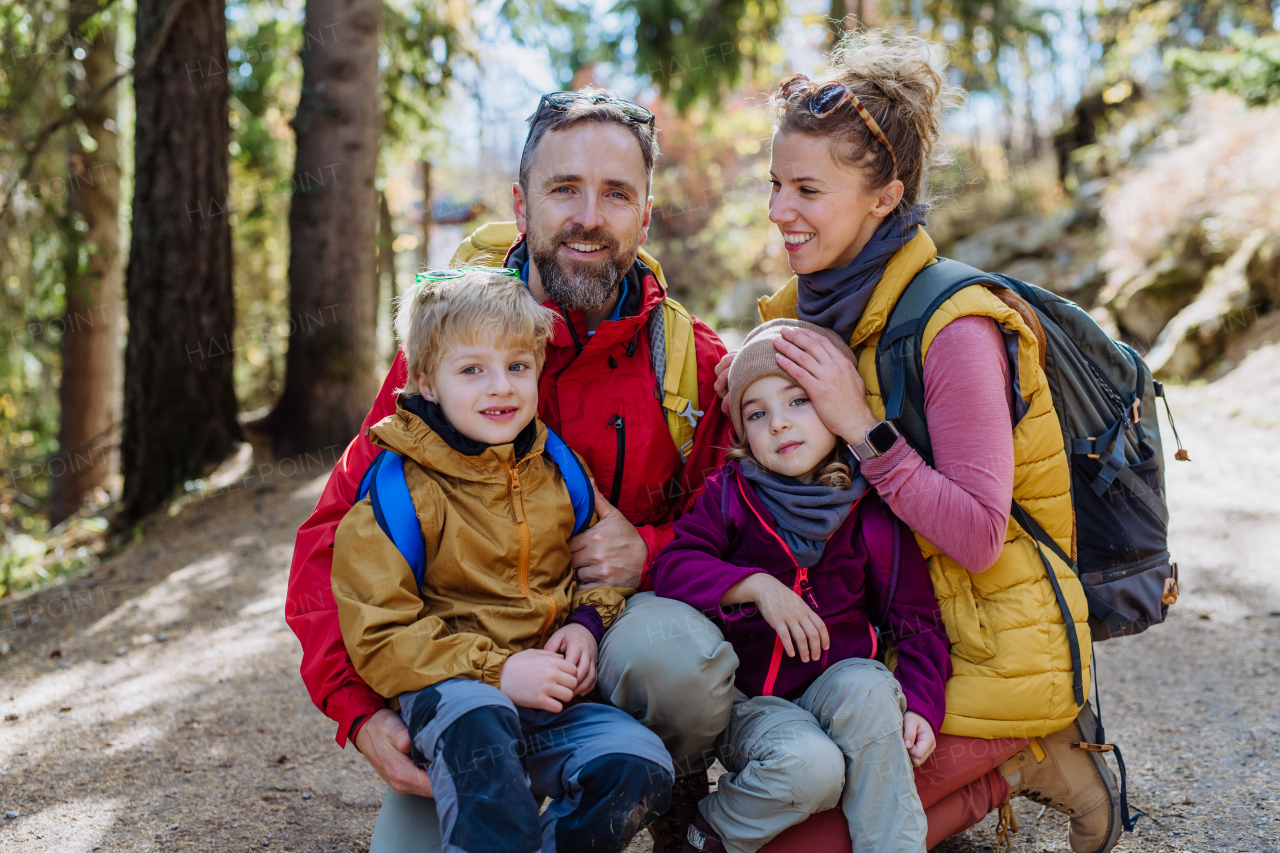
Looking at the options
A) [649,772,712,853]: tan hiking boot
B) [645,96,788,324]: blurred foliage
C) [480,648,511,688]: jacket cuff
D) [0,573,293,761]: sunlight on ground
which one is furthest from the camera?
[645,96,788,324]: blurred foliage

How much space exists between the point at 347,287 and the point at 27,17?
9.76 ft

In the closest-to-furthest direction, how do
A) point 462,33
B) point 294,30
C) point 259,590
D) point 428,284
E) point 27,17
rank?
point 428,284 → point 259,590 → point 27,17 → point 294,30 → point 462,33

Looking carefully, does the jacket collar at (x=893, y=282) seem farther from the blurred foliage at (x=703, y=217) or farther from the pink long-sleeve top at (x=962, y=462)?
the blurred foliage at (x=703, y=217)

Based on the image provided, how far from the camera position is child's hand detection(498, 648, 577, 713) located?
2.05 m

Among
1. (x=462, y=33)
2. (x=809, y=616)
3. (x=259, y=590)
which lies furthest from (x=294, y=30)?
(x=809, y=616)

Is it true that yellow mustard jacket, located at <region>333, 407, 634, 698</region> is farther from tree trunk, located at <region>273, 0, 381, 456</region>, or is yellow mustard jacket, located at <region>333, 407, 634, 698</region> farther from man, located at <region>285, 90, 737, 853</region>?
tree trunk, located at <region>273, 0, 381, 456</region>

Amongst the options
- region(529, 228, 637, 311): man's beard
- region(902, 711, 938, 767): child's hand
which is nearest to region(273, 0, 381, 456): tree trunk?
region(529, 228, 637, 311): man's beard

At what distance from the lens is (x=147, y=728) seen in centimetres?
346

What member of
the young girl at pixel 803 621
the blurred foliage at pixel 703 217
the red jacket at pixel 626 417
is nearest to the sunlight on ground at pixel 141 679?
the red jacket at pixel 626 417

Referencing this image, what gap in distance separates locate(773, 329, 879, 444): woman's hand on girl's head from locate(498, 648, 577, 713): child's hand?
88 cm

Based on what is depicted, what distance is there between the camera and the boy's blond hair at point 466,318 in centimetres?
229

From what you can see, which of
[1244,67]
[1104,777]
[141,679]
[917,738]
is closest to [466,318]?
[917,738]

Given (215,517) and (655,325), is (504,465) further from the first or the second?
(215,517)

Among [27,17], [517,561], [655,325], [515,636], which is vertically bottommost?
[515,636]
